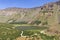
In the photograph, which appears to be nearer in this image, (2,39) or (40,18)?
(2,39)

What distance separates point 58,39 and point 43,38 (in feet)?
17.1

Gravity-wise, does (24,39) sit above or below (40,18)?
above

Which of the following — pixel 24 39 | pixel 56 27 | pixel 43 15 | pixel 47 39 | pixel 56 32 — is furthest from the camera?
pixel 43 15

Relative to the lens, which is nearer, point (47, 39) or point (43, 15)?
point (47, 39)

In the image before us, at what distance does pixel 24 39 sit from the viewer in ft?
183

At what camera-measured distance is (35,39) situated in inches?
2244

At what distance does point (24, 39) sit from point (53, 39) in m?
10.4

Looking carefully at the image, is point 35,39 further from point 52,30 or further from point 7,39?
point 52,30

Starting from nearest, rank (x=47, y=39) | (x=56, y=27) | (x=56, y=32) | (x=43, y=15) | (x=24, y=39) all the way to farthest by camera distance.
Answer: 1. (x=24, y=39)
2. (x=47, y=39)
3. (x=56, y=32)
4. (x=56, y=27)
5. (x=43, y=15)

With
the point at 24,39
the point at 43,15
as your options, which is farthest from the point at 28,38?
the point at 43,15

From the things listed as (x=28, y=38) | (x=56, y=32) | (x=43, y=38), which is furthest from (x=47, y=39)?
(x=56, y=32)

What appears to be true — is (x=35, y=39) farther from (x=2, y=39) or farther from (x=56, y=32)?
(x=56, y=32)

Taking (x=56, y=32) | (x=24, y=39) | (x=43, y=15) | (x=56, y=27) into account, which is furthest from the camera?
(x=43, y=15)

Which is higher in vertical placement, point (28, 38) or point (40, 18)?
point (28, 38)
